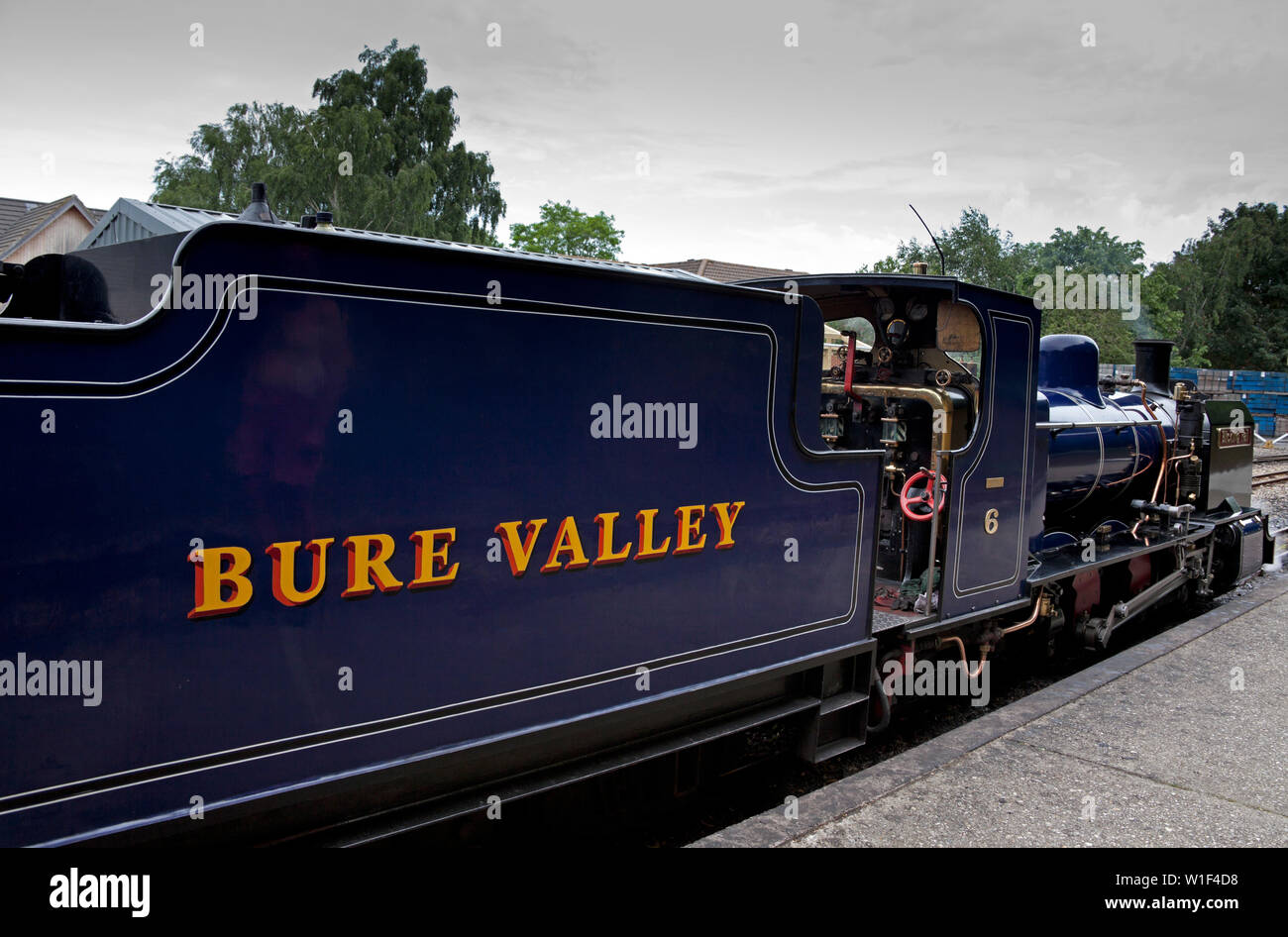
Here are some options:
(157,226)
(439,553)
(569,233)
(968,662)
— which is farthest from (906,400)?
(569,233)

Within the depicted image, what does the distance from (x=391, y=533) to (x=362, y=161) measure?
2561 centimetres

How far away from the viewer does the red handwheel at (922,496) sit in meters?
4.55

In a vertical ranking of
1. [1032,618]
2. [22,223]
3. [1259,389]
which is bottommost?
[1032,618]

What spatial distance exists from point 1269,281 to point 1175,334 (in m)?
9.68

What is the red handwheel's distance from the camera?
14.9ft

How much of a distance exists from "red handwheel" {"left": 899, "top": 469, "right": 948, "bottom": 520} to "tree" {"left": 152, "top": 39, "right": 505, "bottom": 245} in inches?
787

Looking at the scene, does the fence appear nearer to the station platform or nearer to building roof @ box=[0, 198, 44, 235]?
the station platform

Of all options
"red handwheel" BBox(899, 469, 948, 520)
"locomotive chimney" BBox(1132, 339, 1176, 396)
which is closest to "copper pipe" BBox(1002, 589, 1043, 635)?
"red handwheel" BBox(899, 469, 948, 520)

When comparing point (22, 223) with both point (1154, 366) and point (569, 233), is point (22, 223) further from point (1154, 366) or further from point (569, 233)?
point (569, 233)

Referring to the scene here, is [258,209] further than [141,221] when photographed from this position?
No

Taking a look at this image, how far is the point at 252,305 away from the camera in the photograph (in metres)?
2.12

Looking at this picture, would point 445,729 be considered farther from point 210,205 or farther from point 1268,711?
point 210,205

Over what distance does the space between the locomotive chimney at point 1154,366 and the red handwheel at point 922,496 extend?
4830mm

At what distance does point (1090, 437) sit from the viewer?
6.41 m
